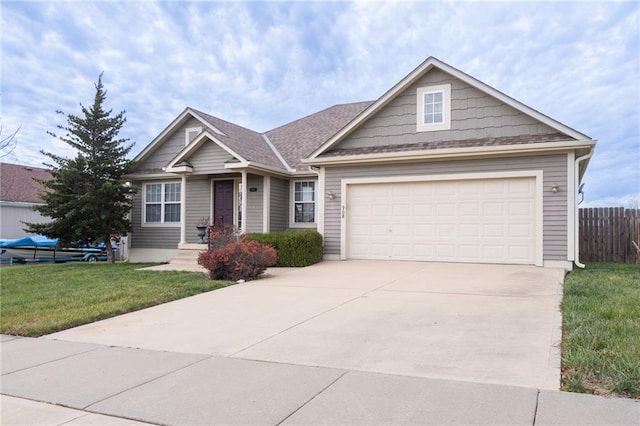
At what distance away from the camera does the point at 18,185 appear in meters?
26.8

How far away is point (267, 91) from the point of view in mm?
23156

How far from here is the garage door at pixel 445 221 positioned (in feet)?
39.1

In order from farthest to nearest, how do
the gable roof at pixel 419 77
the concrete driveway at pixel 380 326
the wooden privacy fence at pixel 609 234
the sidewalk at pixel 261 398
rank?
the wooden privacy fence at pixel 609 234 < the gable roof at pixel 419 77 < the concrete driveway at pixel 380 326 < the sidewalk at pixel 261 398

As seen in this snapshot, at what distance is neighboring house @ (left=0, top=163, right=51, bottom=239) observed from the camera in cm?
2498

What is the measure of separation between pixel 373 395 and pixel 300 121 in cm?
1820

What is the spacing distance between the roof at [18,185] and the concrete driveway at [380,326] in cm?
2203

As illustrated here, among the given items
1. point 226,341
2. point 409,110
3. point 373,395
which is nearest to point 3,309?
point 226,341

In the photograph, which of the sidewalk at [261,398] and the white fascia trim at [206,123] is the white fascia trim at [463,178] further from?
the sidewalk at [261,398]

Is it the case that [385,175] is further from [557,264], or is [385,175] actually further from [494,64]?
[494,64]

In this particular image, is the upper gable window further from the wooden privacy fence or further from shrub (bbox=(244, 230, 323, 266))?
the wooden privacy fence

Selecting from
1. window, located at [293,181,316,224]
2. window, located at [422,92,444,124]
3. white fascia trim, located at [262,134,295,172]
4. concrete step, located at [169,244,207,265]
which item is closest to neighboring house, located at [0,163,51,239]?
white fascia trim, located at [262,134,295,172]

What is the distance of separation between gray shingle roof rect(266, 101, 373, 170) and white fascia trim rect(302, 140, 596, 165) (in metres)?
2.78

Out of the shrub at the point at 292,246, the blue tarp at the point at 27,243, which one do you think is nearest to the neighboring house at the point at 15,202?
the blue tarp at the point at 27,243

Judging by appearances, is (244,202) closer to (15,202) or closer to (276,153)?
(276,153)
